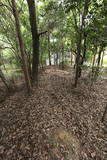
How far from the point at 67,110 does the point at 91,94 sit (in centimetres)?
204

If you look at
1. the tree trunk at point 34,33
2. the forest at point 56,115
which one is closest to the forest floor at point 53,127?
the forest at point 56,115

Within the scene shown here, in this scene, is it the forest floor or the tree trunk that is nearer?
the forest floor

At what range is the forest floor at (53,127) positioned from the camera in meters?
2.49

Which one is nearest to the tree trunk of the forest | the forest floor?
the forest

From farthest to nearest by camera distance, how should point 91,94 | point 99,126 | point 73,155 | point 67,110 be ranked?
point 91,94, point 67,110, point 99,126, point 73,155

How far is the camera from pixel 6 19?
17.5 ft

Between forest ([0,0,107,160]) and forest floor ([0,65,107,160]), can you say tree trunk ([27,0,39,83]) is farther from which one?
forest floor ([0,65,107,160])

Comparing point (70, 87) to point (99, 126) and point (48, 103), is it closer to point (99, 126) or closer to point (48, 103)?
point (48, 103)

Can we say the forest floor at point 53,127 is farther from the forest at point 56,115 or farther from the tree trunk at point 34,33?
the tree trunk at point 34,33

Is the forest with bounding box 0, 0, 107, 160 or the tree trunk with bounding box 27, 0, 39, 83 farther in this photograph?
the tree trunk with bounding box 27, 0, 39, 83

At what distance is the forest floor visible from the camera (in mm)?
2486

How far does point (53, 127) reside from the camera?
299cm

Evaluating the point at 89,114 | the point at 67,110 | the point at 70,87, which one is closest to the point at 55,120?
the point at 67,110

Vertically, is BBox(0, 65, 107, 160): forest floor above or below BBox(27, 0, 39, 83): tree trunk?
below
